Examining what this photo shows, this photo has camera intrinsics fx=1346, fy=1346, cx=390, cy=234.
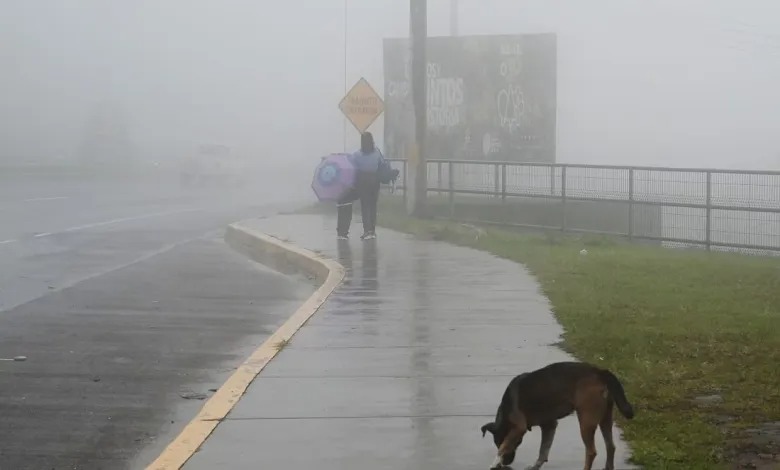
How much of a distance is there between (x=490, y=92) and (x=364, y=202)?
11.7 meters

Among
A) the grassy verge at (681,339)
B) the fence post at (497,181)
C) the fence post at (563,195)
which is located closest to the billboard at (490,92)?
the fence post at (497,181)

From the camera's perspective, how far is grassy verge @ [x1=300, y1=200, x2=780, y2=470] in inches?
272

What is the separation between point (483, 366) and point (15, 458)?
334 centimetres

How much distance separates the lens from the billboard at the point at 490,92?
31109 millimetres

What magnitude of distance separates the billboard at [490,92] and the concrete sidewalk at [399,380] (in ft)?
54.0

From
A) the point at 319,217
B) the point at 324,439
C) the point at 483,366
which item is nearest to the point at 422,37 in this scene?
the point at 319,217

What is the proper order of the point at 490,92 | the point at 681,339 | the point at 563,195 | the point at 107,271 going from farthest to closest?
the point at 490,92 < the point at 563,195 < the point at 107,271 < the point at 681,339

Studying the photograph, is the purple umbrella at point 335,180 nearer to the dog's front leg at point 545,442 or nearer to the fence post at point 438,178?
the fence post at point 438,178

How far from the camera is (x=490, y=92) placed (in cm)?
3150

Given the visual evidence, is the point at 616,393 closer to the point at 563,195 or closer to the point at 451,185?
the point at 563,195

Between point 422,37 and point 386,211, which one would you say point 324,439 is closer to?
point 422,37

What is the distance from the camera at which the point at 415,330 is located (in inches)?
428

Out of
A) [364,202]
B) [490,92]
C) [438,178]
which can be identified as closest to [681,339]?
[364,202]

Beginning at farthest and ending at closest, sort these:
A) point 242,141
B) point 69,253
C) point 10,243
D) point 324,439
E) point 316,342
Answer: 1. point 242,141
2. point 10,243
3. point 69,253
4. point 316,342
5. point 324,439
